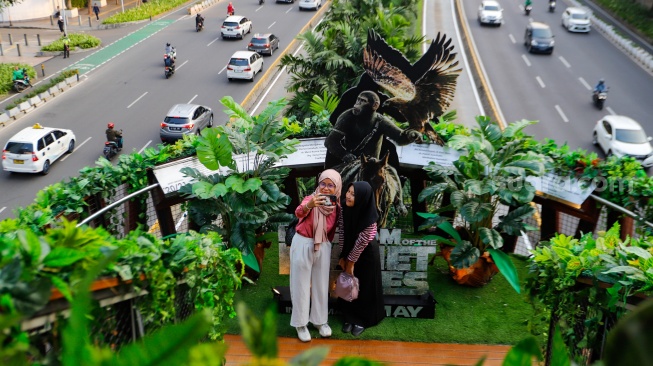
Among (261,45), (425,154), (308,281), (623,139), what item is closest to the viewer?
(308,281)

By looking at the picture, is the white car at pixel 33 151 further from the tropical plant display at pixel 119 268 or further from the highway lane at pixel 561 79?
the highway lane at pixel 561 79

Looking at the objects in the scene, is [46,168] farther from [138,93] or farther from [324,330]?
[324,330]

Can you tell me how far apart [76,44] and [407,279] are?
33107mm

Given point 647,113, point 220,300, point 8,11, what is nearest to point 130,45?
point 8,11

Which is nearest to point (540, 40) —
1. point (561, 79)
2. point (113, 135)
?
point (561, 79)

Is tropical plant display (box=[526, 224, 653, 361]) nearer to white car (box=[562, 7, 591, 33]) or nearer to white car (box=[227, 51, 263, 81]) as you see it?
white car (box=[227, 51, 263, 81])

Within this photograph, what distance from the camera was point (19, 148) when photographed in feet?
71.8

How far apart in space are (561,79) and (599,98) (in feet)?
12.9

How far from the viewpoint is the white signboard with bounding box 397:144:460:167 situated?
32.2ft

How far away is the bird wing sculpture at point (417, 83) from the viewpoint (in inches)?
380

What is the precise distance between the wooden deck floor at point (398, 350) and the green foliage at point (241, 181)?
1.45 meters

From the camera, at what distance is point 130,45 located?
38.7 m

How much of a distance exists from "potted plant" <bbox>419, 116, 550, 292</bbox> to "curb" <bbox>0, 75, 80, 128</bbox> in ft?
72.8

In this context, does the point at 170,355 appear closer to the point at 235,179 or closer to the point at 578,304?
the point at 578,304
